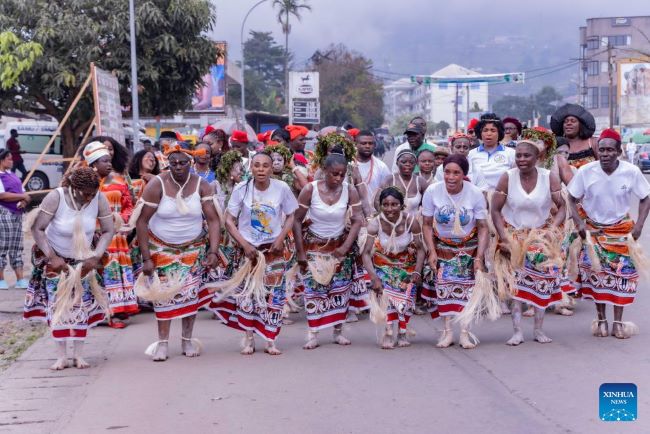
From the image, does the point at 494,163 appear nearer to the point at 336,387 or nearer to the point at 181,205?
the point at 181,205

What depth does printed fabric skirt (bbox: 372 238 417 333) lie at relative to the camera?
8.58 m

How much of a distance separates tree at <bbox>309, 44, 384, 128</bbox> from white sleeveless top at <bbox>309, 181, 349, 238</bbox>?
2747 inches

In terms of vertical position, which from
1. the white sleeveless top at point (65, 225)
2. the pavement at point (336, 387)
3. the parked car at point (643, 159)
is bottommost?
the pavement at point (336, 387)

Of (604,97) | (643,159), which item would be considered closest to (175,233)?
(643,159)

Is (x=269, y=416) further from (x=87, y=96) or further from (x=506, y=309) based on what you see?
(x=87, y=96)

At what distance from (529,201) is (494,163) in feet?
6.41

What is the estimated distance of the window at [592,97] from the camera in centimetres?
10756

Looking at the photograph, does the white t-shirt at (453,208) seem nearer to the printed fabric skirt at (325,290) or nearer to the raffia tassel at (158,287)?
the printed fabric skirt at (325,290)

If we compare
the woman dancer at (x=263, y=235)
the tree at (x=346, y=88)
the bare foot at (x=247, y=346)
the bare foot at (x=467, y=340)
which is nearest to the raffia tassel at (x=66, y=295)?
the woman dancer at (x=263, y=235)

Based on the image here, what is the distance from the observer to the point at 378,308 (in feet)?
28.0

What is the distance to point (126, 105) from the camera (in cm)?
2764

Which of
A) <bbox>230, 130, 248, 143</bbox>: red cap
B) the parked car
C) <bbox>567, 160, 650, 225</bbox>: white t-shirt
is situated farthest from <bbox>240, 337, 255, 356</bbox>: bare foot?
the parked car

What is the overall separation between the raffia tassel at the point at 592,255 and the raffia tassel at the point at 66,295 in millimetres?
4430

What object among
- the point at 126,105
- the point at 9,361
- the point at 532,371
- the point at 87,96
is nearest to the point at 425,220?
the point at 532,371
